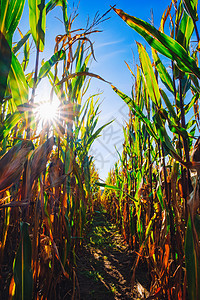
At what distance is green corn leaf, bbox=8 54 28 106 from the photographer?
0.56 metres

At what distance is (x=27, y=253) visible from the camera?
48 cm

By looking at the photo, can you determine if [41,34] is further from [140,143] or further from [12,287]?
[140,143]

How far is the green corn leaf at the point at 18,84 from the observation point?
560mm

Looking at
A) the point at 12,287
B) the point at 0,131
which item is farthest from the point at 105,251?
the point at 0,131

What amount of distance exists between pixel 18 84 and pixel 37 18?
0.26 metres

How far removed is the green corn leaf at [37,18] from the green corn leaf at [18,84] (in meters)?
0.17

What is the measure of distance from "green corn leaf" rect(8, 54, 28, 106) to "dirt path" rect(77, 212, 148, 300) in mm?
992

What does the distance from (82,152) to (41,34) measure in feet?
3.29

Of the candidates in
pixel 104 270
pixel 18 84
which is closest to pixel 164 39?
pixel 18 84

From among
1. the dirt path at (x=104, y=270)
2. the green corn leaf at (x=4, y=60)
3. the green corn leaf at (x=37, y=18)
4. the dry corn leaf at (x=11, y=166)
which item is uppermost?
the green corn leaf at (x=37, y=18)

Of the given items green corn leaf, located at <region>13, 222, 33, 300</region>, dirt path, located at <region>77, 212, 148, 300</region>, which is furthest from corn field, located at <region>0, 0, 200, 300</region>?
dirt path, located at <region>77, 212, 148, 300</region>

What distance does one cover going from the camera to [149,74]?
0.65m

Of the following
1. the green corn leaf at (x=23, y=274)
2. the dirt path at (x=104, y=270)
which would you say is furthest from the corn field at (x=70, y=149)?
the dirt path at (x=104, y=270)

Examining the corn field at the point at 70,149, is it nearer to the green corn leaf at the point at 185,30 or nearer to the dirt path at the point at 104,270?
the green corn leaf at the point at 185,30
